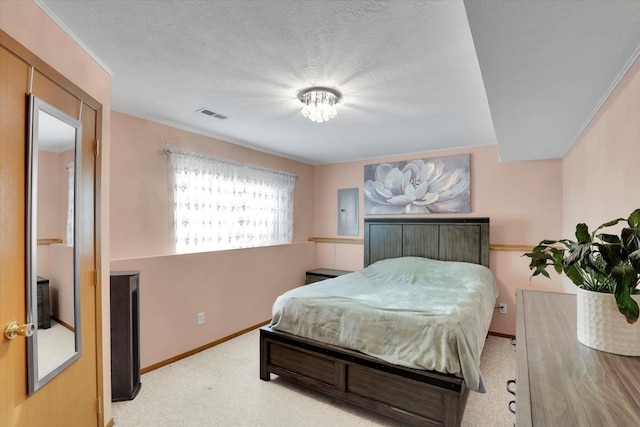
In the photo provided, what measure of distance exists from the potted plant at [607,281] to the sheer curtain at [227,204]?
3113 millimetres

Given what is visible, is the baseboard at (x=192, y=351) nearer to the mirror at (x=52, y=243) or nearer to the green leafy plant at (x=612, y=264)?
the mirror at (x=52, y=243)

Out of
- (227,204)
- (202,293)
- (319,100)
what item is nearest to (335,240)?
(227,204)

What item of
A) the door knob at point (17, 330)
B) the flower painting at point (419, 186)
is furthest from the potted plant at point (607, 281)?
the flower painting at point (419, 186)

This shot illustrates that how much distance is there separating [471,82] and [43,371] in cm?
292

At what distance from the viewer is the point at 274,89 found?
2.29 m

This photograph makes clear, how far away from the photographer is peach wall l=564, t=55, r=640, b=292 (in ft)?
4.70

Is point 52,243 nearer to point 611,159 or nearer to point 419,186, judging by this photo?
point 611,159

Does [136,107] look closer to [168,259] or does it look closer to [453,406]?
[168,259]

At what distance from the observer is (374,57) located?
5.97 ft

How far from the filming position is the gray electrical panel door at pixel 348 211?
15.9 feet

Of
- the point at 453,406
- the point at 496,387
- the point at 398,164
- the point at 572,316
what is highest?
the point at 398,164

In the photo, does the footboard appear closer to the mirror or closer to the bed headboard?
the mirror

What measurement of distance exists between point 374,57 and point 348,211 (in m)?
3.22

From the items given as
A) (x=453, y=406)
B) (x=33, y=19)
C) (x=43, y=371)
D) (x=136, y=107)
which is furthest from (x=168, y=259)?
(x=453, y=406)
